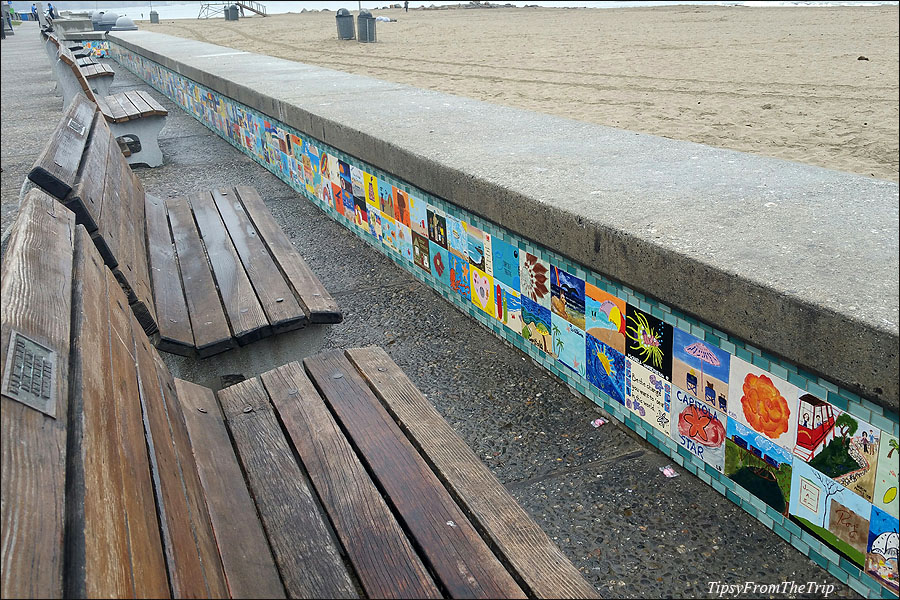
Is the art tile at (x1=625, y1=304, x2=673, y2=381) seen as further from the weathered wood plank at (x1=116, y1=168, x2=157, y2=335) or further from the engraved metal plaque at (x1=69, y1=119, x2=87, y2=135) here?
the engraved metal plaque at (x1=69, y1=119, x2=87, y2=135)

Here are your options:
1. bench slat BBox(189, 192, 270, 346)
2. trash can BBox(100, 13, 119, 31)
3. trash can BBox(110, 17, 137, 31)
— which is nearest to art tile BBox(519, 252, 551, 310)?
bench slat BBox(189, 192, 270, 346)

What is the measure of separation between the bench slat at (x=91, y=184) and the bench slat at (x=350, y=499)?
2.38ft

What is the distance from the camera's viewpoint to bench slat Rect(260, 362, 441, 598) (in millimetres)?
1432

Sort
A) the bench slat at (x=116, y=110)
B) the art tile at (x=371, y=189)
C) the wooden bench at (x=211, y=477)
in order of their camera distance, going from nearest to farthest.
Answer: the wooden bench at (x=211, y=477)
the art tile at (x=371, y=189)
the bench slat at (x=116, y=110)

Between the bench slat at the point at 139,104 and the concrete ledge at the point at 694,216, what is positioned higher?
the bench slat at the point at 139,104

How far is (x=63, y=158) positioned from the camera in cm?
252

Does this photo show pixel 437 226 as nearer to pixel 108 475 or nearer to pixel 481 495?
pixel 481 495

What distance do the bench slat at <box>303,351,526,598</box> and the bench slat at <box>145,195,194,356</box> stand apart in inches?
20.6

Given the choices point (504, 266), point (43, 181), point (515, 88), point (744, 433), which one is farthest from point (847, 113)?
point (43, 181)

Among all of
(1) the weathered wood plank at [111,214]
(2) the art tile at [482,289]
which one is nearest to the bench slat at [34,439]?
(1) the weathered wood plank at [111,214]

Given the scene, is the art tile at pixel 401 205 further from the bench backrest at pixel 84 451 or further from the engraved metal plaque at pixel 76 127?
the bench backrest at pixel 84 451

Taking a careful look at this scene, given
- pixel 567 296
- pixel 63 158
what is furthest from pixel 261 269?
pixel 567 296

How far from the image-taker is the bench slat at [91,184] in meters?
2.25

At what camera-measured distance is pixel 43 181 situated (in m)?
2.24
